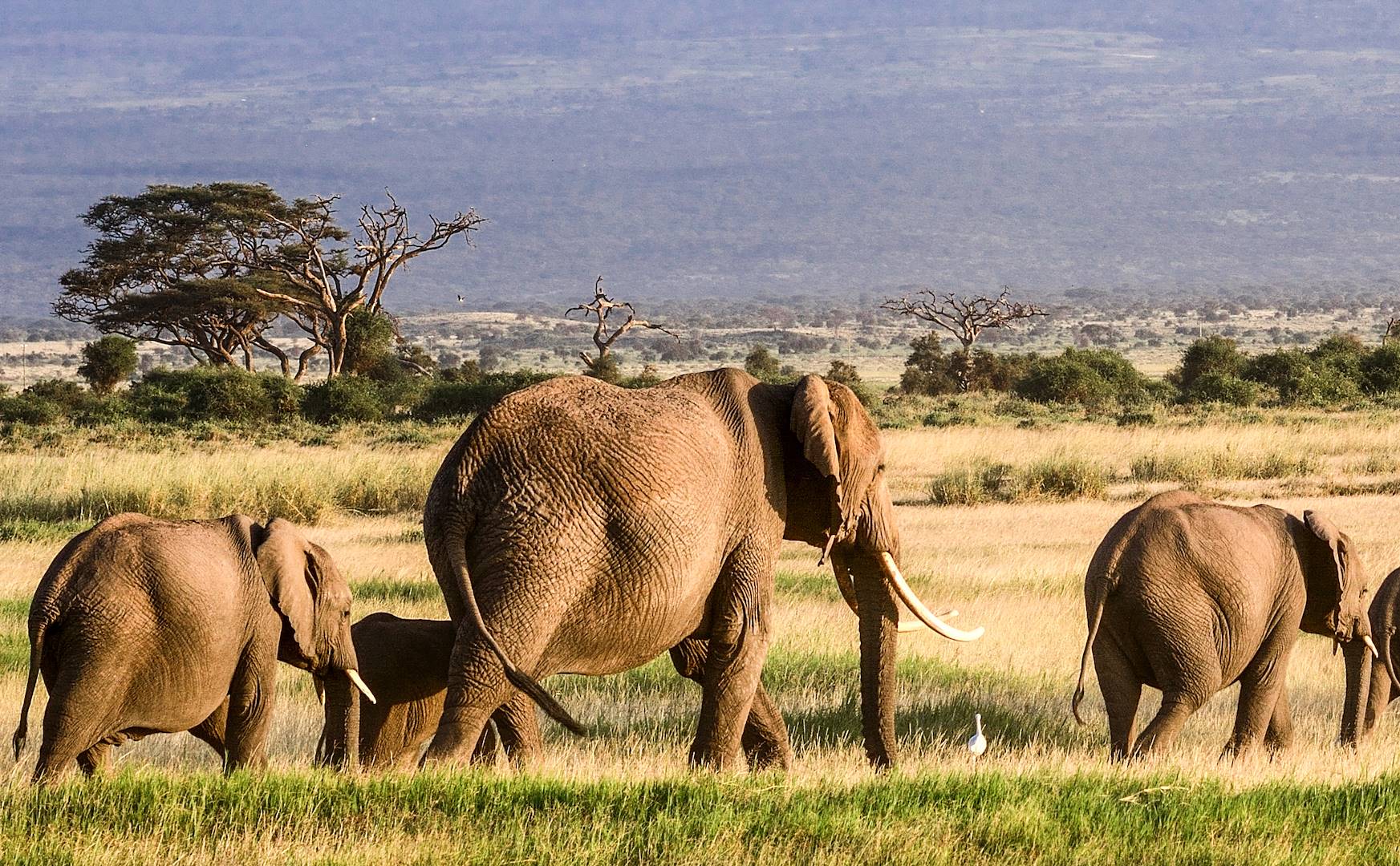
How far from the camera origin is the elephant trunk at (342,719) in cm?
837

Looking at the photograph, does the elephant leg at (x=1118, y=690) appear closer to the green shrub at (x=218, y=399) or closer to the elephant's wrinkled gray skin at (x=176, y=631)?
the elephant's wrinkled gray skin at (x=176, y=631)

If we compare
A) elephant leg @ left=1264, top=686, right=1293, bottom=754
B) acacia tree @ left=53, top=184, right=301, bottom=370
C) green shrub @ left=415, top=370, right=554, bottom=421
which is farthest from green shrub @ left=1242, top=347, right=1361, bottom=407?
elephant leg @ left=1264, top=686, right=1293, bottom=754

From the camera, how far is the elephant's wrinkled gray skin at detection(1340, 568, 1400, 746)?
1026cm

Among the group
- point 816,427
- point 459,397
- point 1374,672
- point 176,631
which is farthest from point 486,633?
point 459,397

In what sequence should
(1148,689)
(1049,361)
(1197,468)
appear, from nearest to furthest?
(1148,689), (1197,468), (1049,361)

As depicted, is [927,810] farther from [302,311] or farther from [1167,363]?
[1167,363]

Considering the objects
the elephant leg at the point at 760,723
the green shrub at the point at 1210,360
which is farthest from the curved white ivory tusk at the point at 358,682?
the green shrub at the point at 1210,360

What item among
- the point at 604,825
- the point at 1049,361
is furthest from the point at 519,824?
the point at 1049,361

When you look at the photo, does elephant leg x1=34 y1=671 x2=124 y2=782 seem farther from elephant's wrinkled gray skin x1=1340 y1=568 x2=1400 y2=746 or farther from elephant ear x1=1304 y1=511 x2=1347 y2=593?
elephant's wrinkled gray skin x1=1340 y1=568 x2=1400 y2=746

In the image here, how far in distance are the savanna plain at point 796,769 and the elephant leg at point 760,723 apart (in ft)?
0.78

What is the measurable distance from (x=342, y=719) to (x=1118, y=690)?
12.9ft

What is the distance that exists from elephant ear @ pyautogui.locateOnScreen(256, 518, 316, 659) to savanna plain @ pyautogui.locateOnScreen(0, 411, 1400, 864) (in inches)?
23.6

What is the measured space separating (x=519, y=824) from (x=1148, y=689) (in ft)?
20.3

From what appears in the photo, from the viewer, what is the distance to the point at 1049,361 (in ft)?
156
